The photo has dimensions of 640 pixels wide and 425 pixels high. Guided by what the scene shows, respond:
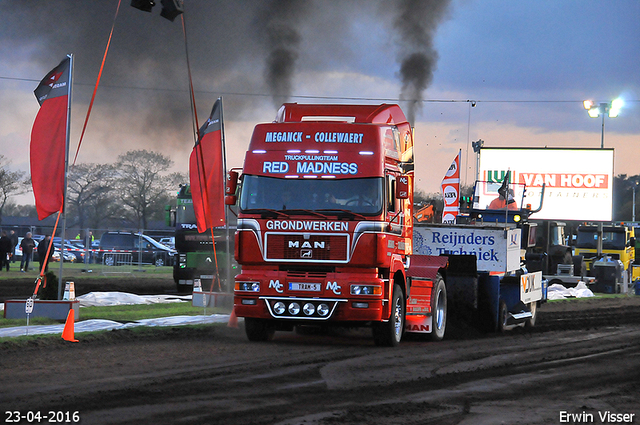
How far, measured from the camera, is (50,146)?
620 inches

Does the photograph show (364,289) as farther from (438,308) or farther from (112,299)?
(112,299)

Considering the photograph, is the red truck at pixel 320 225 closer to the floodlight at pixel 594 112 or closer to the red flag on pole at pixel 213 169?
the red flag on pole at pixel 213 169

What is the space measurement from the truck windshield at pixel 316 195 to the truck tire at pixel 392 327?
1.67 metres

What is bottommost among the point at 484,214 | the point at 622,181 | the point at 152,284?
the point at 152,284

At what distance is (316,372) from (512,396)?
8.37ft

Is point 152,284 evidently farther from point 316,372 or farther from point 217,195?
point 316,372

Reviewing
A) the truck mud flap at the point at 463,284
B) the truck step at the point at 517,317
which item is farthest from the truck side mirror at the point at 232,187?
the truck step at the point at 517,317

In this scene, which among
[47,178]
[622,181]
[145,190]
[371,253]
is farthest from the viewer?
[622,181]

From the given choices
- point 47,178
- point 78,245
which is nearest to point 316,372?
point 47,178

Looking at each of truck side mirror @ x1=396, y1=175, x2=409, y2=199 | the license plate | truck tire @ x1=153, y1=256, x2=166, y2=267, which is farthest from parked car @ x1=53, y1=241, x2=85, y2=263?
truck side mirror @ x1=396, y1=175, x2=409, y2=199

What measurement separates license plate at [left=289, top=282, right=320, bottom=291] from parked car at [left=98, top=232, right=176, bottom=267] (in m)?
24.3

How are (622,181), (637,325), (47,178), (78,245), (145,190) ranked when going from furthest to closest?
(622,181)
(145,190)
(78,245)
(637,325)
(47,178)

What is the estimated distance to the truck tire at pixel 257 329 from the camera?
13587mm

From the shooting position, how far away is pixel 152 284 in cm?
3194
